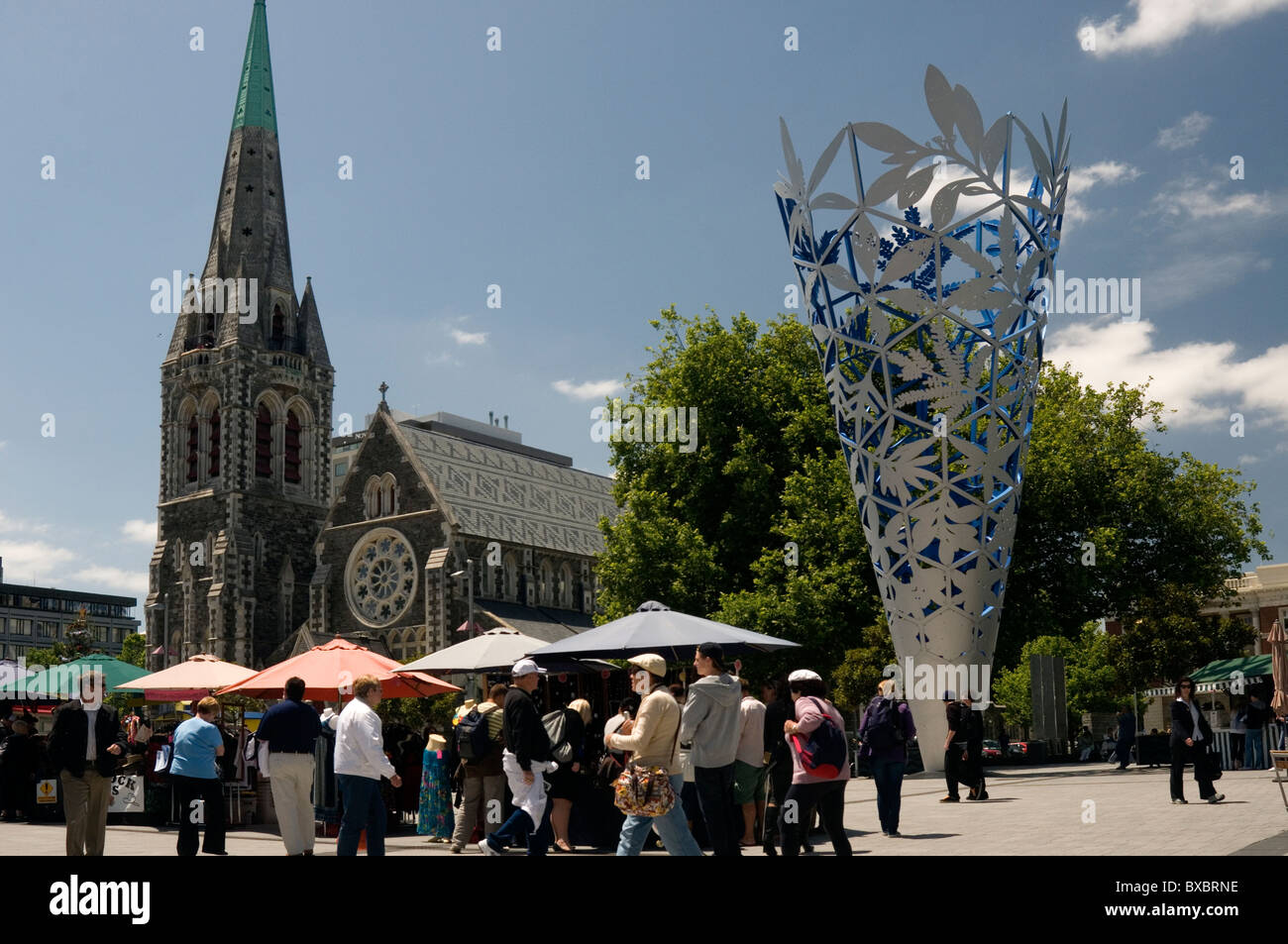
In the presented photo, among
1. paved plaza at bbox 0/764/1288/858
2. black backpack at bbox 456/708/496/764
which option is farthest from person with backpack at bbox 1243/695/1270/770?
black backpack at bbox 456/708/496/764

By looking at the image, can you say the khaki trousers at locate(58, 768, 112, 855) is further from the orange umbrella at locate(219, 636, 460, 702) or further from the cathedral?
the cathedral

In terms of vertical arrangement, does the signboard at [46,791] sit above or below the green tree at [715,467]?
below

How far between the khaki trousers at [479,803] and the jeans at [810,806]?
15.4 ft

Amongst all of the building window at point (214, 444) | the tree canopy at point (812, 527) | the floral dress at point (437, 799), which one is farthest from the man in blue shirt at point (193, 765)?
the building window at point (214, 444)

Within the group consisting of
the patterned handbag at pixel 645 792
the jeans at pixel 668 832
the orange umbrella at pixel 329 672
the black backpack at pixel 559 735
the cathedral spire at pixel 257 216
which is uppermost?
the cathedral spire at pixel 257 216

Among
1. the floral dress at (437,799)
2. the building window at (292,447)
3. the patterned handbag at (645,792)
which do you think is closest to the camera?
the patterned handbag at (645,792)

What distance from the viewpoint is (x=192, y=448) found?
75.1m

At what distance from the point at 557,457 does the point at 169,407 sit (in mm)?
41499

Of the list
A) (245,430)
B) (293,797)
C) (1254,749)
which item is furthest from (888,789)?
(245,430)

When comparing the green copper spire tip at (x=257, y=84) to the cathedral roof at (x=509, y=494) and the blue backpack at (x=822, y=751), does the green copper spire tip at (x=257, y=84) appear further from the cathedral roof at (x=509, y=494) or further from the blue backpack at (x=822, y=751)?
the blue backpack at (x=822, y=751)

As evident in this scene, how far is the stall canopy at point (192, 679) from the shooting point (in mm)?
24094

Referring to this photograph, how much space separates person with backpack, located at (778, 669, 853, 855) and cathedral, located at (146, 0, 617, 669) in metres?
48.2

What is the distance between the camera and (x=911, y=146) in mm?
27531

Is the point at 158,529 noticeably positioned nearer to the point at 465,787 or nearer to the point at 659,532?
the point at 659,532
